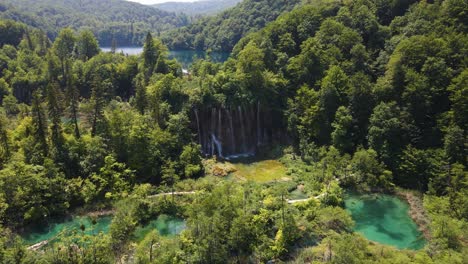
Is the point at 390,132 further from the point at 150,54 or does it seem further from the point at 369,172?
the point at 150,54

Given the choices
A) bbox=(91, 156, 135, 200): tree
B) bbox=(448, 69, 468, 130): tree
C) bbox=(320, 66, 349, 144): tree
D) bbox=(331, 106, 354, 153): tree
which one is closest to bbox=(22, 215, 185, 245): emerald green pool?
bbox=(91, 156, 135, 200): tree

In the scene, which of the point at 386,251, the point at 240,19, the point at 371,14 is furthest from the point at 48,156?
the point at 240,19

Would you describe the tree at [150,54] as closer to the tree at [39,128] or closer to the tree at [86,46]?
the tree at [86,46]

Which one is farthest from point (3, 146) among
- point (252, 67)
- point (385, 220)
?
point (385, 220)

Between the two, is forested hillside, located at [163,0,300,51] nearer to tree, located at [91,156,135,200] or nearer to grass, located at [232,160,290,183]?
grass, located at [232,160,290,183]

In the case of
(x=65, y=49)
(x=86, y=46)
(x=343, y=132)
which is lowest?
(x=343, y=132)

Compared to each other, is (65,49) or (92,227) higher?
(65,49)
